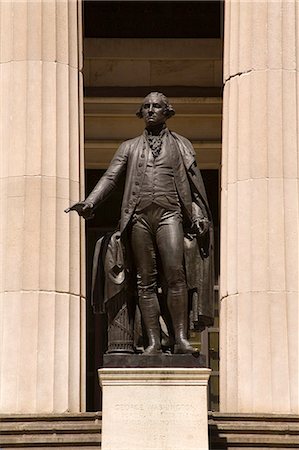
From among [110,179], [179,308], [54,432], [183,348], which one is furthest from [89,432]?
[110,179]

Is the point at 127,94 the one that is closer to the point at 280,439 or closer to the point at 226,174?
the point at 226,174

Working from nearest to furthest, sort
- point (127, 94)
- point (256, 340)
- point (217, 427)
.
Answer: point (217, 427) → point (256, 340) → point (127, 94)

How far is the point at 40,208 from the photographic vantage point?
24.8 m

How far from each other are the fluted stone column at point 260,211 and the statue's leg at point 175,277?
3446mm

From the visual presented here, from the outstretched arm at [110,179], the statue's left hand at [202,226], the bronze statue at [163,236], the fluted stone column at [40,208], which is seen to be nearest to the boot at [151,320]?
the bronze statue at [163,236]

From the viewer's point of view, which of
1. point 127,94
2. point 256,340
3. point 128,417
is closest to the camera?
point 128,417

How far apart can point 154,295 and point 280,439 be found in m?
2.98

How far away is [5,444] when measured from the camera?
22438mm

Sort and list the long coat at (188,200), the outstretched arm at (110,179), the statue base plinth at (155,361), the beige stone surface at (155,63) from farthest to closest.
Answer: the beige stone surface at (155,63) → the outstretched arm at (110,179) → the long coat at (188,200) → the statue base plinth at (155,361)

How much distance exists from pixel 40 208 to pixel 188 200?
4.05 metres

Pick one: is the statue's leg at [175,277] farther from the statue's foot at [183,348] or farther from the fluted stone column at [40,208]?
the fluted stone column at [40,208]

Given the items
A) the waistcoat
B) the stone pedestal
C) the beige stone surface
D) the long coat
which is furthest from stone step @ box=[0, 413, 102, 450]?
the beige stone surface

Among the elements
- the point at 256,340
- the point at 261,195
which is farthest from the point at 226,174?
the point at 256,340

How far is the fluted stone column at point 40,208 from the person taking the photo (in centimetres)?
2425
